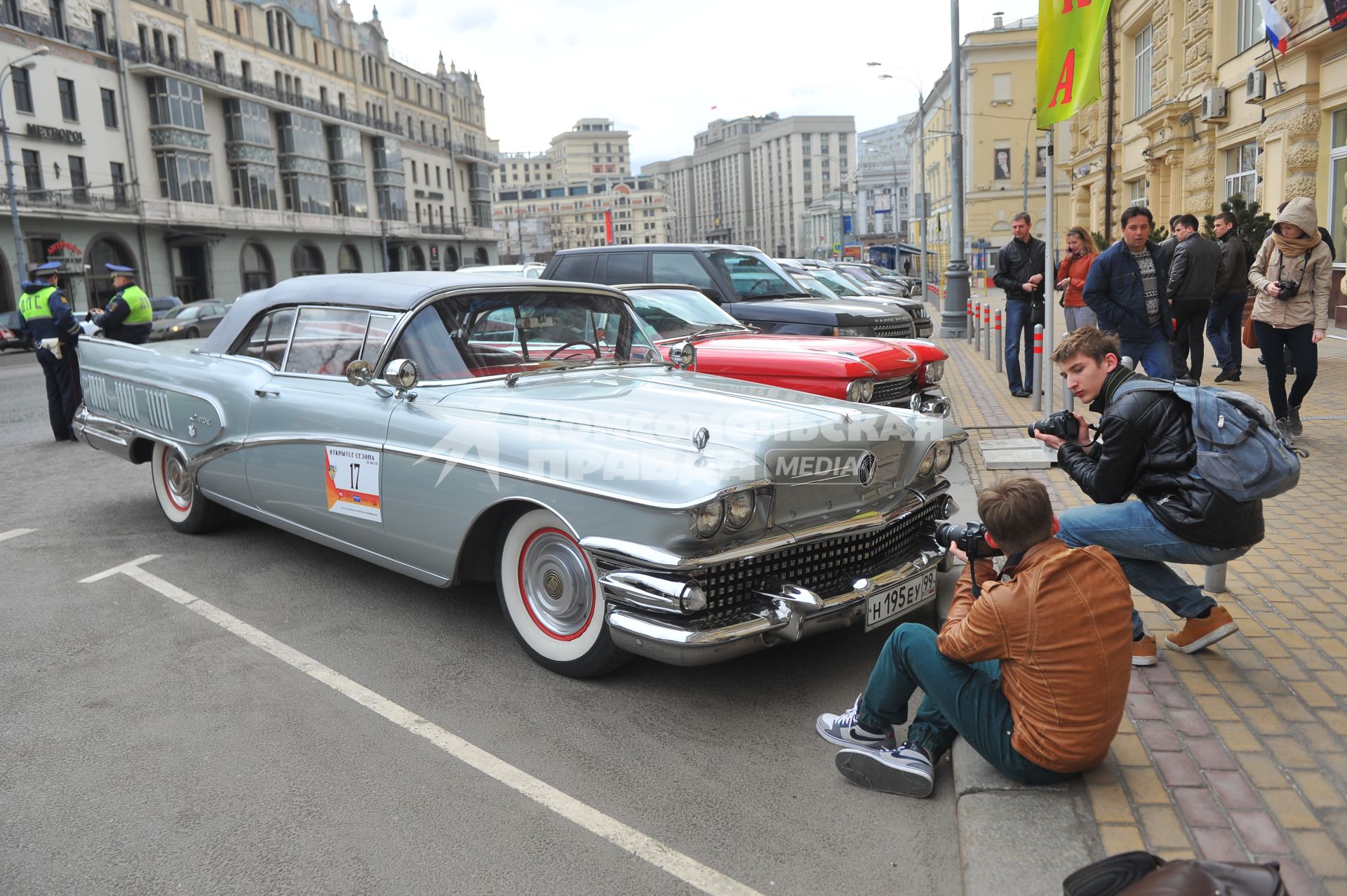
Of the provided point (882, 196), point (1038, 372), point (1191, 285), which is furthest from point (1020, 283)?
point (882, 196)

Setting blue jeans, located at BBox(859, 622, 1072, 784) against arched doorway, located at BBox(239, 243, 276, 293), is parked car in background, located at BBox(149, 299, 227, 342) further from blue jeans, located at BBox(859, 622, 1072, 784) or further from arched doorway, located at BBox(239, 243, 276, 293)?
blue jeans, located at BBox(859, 622, 1072, 784)

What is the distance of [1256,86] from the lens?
1598cm

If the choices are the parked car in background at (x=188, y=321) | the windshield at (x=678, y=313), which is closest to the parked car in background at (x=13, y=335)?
the parked car in background at (x=188, y=321)

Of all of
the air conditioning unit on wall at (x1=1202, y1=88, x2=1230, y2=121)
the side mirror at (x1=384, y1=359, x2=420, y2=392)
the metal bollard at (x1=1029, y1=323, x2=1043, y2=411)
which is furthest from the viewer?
the air conditioning unit on wall at (x1=1202, y1=88, x2=1230, y2=121)

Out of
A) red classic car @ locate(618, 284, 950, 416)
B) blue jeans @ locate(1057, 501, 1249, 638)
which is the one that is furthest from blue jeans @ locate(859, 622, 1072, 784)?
red classic car @ locate(618, 284, 950, 416)

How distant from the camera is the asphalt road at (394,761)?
2.97m

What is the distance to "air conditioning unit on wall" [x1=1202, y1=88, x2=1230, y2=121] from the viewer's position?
1822cm

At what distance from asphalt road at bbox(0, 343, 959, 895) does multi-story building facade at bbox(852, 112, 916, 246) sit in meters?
109

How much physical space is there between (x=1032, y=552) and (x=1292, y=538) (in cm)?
341

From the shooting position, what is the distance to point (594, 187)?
617 ft

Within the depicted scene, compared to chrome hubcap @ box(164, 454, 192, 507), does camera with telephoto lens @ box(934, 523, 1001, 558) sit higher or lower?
higher

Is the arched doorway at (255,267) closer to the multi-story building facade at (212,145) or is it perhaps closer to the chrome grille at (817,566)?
the multi-story building facade at (212,145)

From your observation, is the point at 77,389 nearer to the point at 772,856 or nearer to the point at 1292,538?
the point at 772,856

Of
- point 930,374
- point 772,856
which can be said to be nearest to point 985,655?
point 772,856
